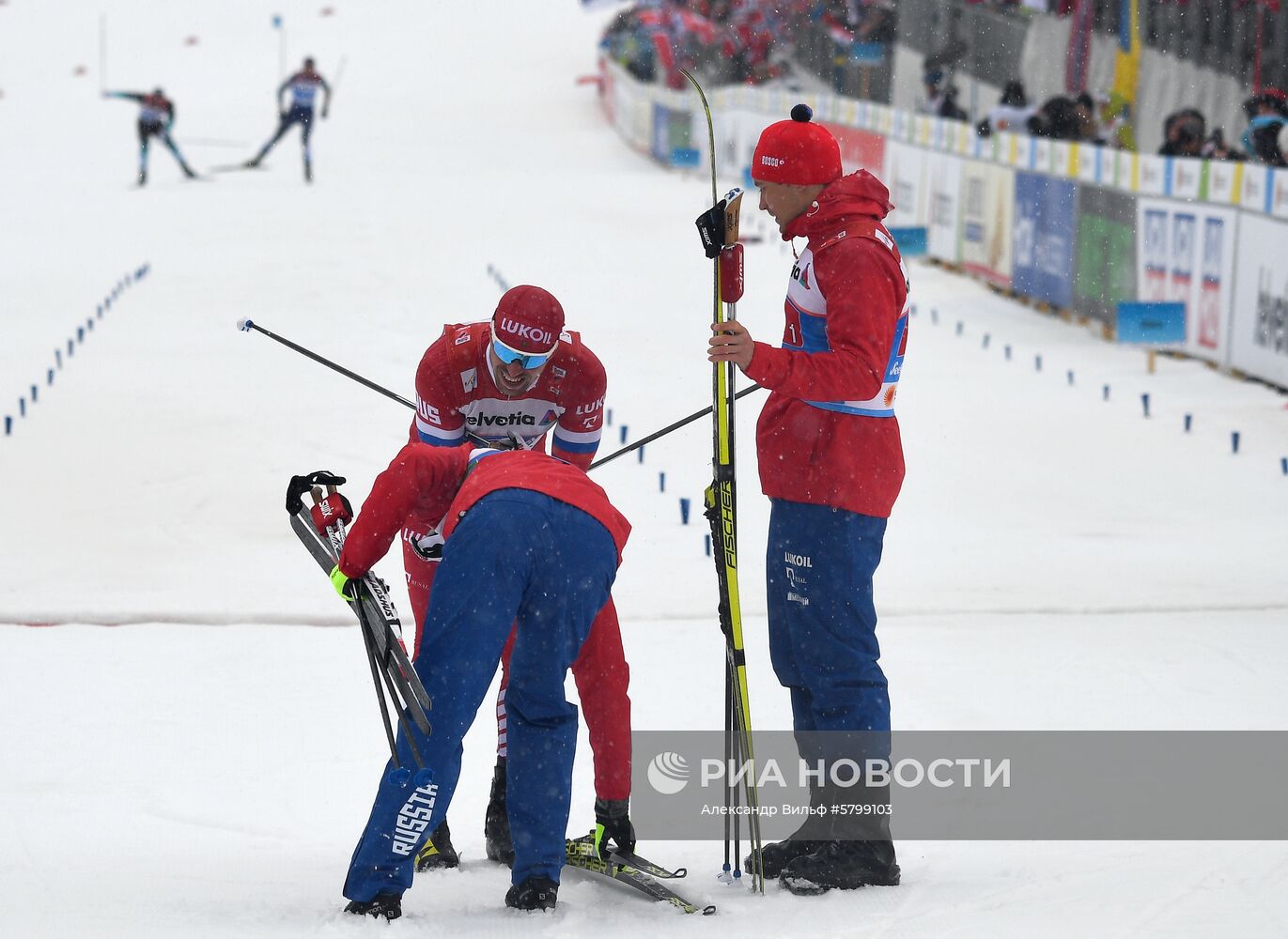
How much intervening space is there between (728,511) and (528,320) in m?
0.70

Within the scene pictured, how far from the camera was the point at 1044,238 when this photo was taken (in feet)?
52.7

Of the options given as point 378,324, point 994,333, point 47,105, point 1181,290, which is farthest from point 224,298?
point 47,105

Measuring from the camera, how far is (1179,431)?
1088 centimetres

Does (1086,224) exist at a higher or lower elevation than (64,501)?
higher

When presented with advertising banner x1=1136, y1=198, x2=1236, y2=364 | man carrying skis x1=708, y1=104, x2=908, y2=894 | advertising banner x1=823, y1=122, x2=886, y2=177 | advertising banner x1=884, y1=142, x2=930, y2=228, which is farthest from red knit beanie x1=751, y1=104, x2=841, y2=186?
advertising banner x1=823, y1=122, x2=886, y2=177

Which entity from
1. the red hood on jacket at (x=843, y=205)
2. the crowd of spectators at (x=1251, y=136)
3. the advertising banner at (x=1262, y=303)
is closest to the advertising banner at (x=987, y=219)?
the crowd of spectators at (x=1251, y=136)

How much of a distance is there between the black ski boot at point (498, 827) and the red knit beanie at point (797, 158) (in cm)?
175

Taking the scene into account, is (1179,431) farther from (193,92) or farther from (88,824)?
(193,92)

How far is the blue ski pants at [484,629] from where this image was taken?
386 cm

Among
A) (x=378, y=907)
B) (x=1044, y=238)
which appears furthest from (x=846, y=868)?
(x=1044, y=238)

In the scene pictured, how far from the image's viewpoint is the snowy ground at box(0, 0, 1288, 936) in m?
4.19

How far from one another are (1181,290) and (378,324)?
21.7ft

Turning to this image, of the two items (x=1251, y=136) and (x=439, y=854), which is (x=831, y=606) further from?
(x=1251, y=136)

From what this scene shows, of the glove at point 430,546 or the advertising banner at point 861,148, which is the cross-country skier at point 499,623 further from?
the advertising banner at point 861,148
